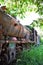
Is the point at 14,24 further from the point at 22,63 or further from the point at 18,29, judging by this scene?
the point at 22,63

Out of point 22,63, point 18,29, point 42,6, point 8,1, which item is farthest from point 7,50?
point 8,1

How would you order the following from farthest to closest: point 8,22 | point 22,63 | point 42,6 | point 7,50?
1. point 42,6
2. point 22,63
3. point 7,50
4. point 8,22

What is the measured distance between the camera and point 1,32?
116cm

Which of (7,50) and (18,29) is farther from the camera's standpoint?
(7,50)

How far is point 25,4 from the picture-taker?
3572 millimetres

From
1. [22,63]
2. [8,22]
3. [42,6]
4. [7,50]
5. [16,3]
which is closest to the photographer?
[8,22]

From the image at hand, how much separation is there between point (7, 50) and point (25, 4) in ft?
5.93

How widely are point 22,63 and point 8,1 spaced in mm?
1133

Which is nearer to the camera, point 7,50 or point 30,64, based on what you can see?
point 7,50

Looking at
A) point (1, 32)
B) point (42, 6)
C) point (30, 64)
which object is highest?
point (42, 6)

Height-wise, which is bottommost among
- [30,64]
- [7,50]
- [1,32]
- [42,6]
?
[30,64]

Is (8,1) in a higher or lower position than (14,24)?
higher

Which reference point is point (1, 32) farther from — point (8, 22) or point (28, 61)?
point (28, 61)

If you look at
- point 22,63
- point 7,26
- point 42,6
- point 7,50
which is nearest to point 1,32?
point 7,26
